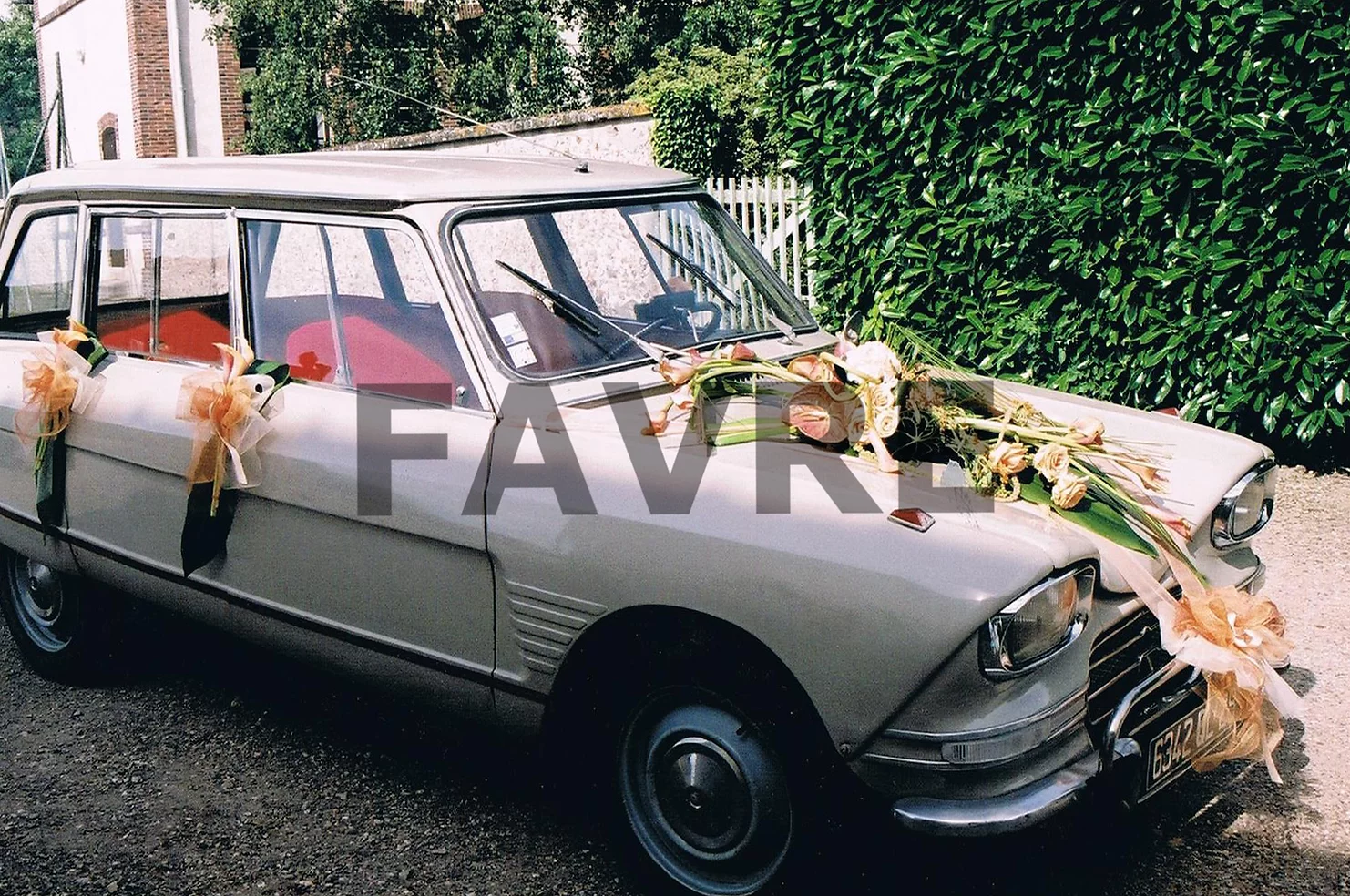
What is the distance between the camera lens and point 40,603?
489 centimetres

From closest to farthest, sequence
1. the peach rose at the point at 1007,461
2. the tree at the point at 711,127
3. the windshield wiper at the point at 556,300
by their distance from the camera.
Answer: the peach rose at the point at 1007,461 → the windshield wiper at the point at 556,300 → the tree at the point at 711,127

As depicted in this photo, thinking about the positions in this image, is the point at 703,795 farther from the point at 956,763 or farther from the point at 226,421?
the point at 226,421

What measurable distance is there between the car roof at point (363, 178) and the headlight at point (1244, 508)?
2008mm

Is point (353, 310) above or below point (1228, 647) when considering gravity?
above

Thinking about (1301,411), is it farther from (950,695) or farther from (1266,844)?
(950,695)

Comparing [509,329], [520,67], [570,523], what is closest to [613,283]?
[509,329]

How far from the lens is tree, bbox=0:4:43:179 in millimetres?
64438

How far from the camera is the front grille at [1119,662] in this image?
9.58 ft

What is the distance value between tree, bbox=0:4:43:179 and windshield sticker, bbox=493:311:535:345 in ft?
221

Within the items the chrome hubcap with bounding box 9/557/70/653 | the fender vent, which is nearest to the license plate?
the fender vent

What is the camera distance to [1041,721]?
271 centimetres

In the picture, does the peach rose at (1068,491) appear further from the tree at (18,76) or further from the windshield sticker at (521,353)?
the tree at (18,76)

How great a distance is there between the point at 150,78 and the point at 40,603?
2181cm

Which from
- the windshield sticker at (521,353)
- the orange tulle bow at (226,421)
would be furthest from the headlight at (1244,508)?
the orange tulle bow at (226,421)
